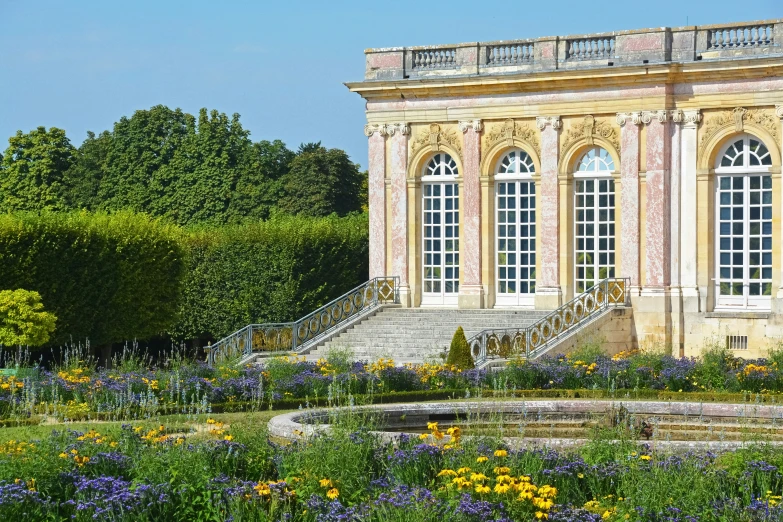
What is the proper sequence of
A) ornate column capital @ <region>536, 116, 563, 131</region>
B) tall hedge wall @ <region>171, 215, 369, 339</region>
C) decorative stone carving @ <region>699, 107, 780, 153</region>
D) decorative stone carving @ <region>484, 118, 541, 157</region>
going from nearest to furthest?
1. decorative stone carving @ <region>699, 107, 780, 153</region>
2. ornate column capital @ <region>536, 116, 563, 131</region>
3. decorative stone carving @ <region>484, 118, 541, 157</region>
4. tall hedge wall @ <region>171, 215, 369, 339</region>

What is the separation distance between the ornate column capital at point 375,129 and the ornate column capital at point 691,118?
653 centimetres

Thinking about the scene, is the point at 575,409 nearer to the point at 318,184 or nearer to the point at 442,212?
the point at 442,212

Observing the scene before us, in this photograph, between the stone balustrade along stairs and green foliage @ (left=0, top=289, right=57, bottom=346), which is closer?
green foliage @ (left=0, top=289, right=57, bottom=346)

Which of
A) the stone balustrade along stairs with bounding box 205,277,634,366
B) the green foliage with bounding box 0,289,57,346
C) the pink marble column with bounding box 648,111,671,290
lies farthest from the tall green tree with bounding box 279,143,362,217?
the green foliage with bounding box 0,289,57,346

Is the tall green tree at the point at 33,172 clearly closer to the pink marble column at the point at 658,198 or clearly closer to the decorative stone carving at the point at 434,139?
the decorative stone carving at the point at 434,139

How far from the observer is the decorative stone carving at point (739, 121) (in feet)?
87.7

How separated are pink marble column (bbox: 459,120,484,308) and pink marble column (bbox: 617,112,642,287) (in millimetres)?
3105

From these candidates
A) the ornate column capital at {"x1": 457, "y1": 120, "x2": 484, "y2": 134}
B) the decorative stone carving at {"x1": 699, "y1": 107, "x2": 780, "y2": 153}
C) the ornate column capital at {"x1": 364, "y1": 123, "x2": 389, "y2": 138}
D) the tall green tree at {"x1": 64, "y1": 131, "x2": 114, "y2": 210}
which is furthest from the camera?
the tall green tree at {"x1": 64, "y1": 131, "x2": 114, "y2": 210}

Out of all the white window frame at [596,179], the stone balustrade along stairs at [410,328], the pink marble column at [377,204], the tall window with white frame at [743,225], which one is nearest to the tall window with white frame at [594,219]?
the white window frame at [596,179]

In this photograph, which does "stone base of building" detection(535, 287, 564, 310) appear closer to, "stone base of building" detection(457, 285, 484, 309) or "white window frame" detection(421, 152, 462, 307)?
"stone base of building" detection(457, 285, 484, 309)

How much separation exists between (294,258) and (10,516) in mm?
23431

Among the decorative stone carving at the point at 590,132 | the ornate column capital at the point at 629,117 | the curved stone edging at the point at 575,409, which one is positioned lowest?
the curved stone edging at the point at 575,409

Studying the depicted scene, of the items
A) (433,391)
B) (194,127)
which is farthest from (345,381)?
(194,127)

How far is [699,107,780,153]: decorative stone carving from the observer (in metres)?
26.7
